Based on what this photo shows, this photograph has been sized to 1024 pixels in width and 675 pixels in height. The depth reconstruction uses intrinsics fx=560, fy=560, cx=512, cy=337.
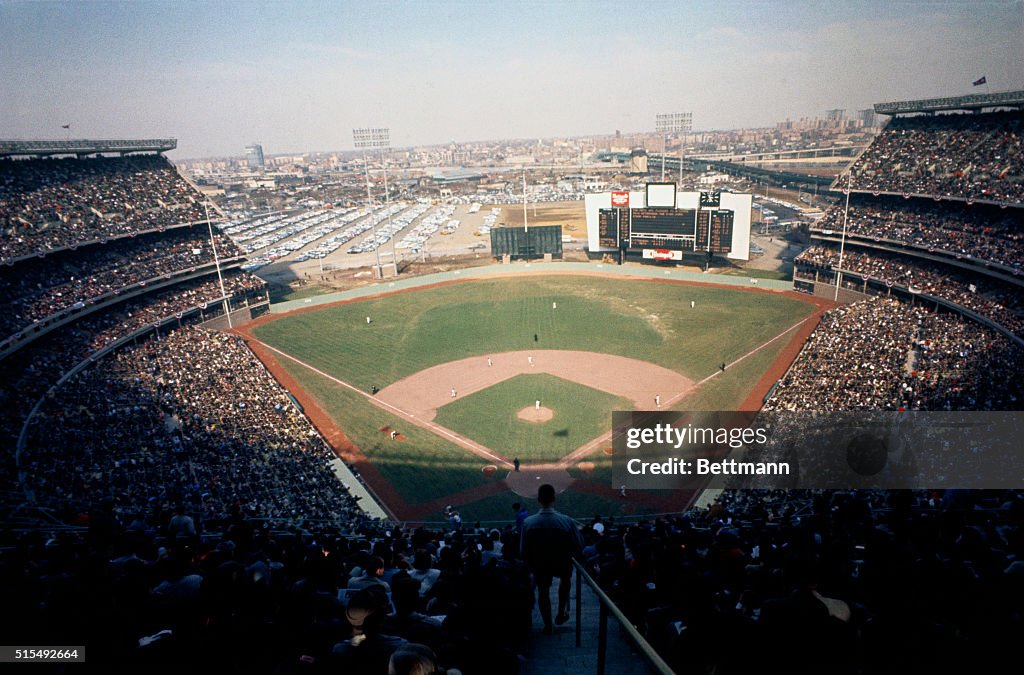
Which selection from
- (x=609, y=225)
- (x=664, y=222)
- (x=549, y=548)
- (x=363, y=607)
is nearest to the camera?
(x=363, y=607)

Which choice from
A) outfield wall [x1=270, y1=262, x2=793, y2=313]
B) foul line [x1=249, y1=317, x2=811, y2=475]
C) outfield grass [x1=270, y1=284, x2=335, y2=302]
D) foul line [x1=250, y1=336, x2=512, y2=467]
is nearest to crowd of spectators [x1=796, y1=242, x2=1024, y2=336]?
Answer: outfield wall [x1=270, y1=262, x2=793, y2=313]

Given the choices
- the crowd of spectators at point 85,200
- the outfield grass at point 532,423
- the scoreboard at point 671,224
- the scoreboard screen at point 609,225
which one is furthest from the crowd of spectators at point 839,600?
the scoreboard screen at point 609,225

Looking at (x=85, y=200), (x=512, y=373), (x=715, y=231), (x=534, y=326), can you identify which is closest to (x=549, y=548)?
(x=512, y=373)

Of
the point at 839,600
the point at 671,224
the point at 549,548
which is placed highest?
the point at 839,600

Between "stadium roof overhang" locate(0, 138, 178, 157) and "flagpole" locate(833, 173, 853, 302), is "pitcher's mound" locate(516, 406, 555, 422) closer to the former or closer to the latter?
"flagpole" locate(833, 173, 853, 302)

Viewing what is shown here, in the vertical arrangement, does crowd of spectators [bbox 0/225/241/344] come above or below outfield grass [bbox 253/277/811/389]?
above

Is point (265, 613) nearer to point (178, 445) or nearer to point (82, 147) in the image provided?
point (178, 445)
